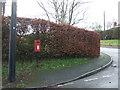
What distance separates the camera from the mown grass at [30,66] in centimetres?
598

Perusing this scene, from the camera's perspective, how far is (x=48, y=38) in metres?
9.33

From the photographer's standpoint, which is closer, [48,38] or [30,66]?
[30,66]

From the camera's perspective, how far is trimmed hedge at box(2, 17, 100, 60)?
8578 millimetres

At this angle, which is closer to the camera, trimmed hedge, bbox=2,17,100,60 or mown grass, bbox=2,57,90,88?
mown grass, bbox=2,57,90,88

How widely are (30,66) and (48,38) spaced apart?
1.97 metres

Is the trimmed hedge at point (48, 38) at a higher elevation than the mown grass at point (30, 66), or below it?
higher

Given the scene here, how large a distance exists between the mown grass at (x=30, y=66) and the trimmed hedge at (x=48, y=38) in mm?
372

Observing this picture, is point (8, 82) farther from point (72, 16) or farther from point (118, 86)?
point (72, 16)

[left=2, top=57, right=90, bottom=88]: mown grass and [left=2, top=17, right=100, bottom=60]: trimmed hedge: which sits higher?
[left=2, top=17, right=100, bottom=60]: trimmed hedge

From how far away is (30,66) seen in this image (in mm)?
8281

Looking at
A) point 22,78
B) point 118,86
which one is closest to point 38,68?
point 22,78

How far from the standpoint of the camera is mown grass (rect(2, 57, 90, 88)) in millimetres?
5983

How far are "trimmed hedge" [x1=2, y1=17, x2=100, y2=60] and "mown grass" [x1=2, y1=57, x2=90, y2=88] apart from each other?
372 mm

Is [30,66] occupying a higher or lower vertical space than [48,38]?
lower
